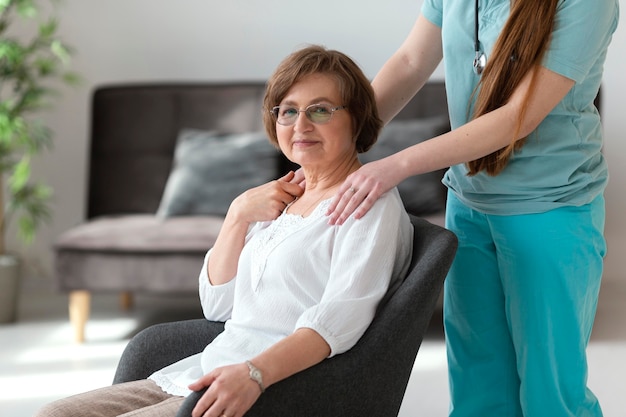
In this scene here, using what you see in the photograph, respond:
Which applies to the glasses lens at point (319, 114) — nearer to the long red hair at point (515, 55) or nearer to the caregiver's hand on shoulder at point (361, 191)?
the caregiver's hand on shoulder at point (361, 191)

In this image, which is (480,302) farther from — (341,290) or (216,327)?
(216,327)

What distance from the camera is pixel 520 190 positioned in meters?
1.82

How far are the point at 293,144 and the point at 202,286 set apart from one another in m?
0.37

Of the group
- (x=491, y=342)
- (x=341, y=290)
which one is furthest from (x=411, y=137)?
(x=341, y=290)

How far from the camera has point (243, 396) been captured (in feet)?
5.02

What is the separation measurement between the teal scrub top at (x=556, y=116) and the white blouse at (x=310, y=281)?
0.74 feet

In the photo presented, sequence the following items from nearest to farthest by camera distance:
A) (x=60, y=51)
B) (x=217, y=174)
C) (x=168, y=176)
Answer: (x=217, y=174)
(x=60, y=51)
(x=168, y=176)

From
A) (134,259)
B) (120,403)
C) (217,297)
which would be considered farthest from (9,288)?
(120,403)

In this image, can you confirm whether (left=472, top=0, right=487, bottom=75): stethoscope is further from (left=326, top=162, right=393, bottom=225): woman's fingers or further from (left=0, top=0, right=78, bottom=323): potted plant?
(left=0, top=0, right=78, bottom=323): potted plant

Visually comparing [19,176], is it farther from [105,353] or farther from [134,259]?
[105,353]

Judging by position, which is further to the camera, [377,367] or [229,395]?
[377,367]

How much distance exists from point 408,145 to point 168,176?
1240mm

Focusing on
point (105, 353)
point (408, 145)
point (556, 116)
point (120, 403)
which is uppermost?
point (556, 116)

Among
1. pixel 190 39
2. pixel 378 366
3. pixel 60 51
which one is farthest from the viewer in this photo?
pixel 190 39
